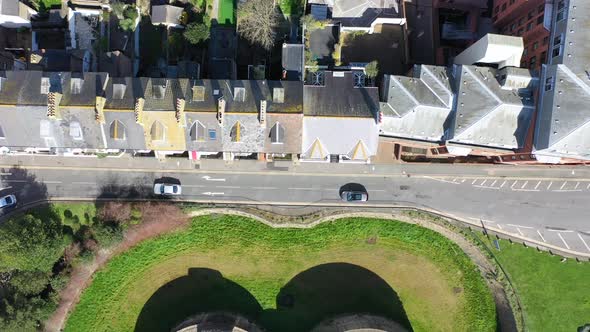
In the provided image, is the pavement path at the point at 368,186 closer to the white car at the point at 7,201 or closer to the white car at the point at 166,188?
the white car at the point at 7,201

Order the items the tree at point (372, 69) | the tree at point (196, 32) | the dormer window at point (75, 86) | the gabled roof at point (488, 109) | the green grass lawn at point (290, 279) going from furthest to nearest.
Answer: the green grass lawn at point (290, 279), the tree at point (196, 32), the tree at point (372, 69), the dormer window at point (75, 86), the gabled roof at point (488, 109)

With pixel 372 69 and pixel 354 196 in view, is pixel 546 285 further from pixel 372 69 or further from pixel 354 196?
pixel 372 69

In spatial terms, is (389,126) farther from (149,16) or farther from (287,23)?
(149,16)

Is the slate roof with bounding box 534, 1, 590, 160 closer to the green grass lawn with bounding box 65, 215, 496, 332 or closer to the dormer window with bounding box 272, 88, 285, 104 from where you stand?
the green grass lawn with bounding box 65, 215, 496, 332

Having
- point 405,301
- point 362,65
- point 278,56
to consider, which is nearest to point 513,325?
point 405,301

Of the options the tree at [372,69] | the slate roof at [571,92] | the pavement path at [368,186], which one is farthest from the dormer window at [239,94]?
the slate roof at [571,92]

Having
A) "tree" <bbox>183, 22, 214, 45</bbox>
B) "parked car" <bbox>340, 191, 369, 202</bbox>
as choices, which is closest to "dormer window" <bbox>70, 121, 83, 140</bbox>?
"tree" <bbox>183, 22, 214, 45</bbox>

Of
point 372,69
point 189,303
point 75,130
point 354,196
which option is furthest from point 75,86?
point 354,196
